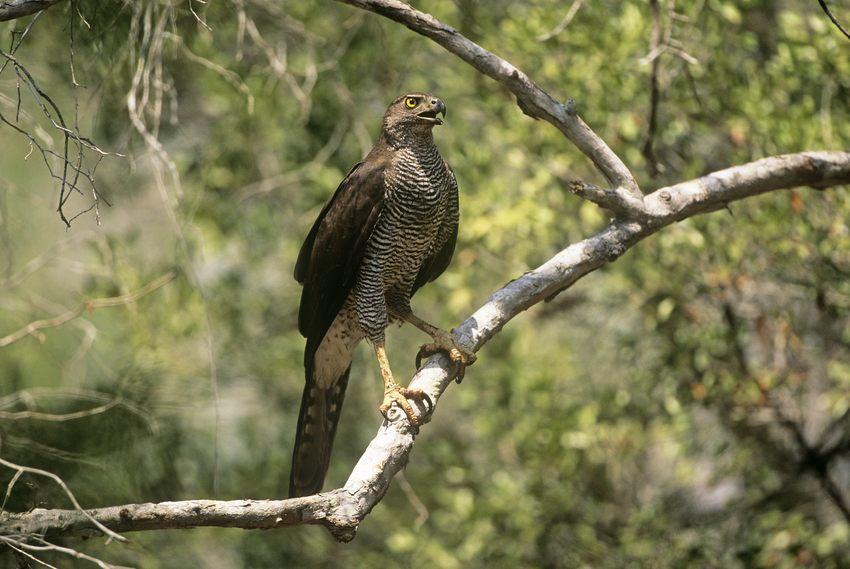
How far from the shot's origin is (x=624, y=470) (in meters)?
5.36

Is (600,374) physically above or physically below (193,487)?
above

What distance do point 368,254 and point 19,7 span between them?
1.62 m

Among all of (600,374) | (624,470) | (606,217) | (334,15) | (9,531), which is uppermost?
(334,15)

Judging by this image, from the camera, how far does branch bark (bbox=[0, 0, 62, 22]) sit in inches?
75.9

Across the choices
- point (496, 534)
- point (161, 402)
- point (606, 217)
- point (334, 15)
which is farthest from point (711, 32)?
point (161, 402)

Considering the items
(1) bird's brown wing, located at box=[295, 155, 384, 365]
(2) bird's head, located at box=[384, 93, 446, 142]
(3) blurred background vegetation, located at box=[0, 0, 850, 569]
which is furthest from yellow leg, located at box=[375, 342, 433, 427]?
(3) blurred background vegetation, located at box=[0, 0, 850, 569]

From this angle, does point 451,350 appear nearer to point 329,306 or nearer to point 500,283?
point 329,306

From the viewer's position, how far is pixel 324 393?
338cm

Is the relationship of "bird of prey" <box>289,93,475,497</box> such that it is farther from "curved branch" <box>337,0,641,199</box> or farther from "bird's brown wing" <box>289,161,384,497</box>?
"curved branch" <box>337,0,641,199</box>

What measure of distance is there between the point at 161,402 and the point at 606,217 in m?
3.30

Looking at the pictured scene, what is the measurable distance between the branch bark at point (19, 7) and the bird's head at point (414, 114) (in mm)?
1538

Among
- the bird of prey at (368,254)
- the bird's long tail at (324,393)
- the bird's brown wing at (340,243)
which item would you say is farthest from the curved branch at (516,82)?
the bird's long tail at (324,393)

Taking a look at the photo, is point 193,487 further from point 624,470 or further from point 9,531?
point 9,531

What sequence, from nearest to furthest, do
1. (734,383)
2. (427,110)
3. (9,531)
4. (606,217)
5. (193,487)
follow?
(9,531) → (427,110) → (734,383) → (606,217) → (193,487)
